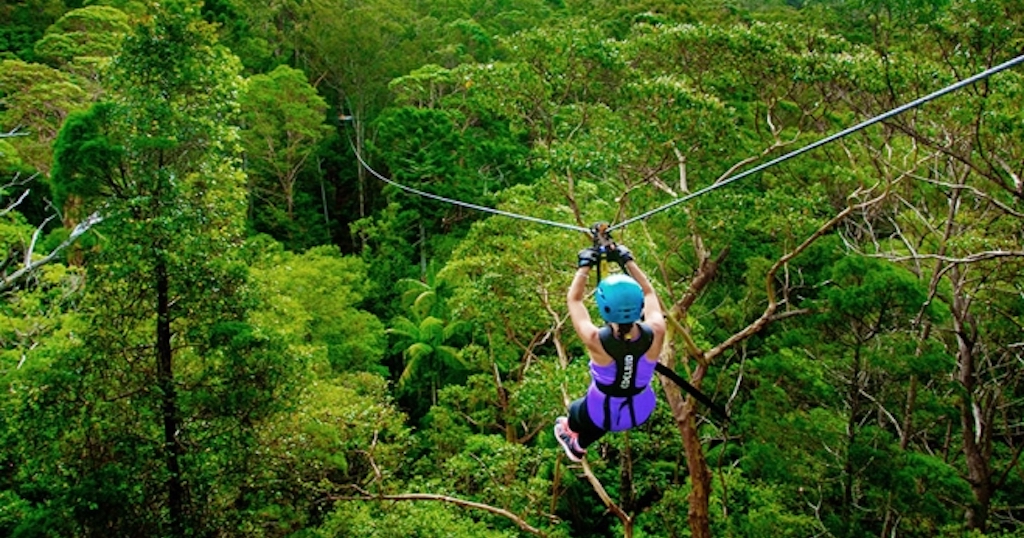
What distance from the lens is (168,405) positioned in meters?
6.05

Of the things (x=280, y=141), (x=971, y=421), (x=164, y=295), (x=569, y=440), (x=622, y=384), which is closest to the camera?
(x=622, y=384)

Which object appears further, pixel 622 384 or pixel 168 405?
pixel 168 405

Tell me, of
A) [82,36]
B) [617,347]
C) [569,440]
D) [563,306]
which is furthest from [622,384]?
[82,36]

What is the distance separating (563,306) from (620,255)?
5.92 meters

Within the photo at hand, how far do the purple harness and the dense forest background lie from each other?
3.76 metres

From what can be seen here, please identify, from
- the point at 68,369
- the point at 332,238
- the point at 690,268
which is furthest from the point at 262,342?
the point at 332,238

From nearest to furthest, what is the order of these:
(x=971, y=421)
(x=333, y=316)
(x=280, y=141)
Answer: (x=971, y=421)
(x=333, y=316)
(x=280, y=141)

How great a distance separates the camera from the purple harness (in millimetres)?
2871

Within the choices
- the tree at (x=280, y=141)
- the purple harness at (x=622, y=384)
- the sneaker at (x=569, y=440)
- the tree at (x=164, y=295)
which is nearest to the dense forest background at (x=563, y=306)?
the tree at (x=164, y=295)

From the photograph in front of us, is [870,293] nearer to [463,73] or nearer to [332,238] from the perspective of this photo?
[463,73]

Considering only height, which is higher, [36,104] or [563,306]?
[36,104]

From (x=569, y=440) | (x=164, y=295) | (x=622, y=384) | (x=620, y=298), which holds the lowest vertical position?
(x=569, y=440)

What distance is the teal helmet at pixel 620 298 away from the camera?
105 inches

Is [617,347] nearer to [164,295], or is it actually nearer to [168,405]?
[164,295]
